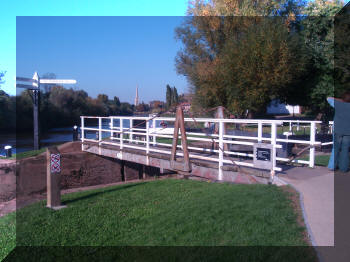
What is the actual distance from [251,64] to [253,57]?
31 cm

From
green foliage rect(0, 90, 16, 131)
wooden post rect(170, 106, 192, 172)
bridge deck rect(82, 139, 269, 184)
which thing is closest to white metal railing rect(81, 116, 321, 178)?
bridge deck rect(82, 139, 269, 184)

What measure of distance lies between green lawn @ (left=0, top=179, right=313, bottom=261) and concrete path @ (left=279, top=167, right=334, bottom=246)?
0.77ft

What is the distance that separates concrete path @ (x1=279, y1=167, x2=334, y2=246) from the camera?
184 inches

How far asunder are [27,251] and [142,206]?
2.38m

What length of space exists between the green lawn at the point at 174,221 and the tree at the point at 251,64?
8424 mm

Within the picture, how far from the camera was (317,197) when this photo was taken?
5773 millimetres

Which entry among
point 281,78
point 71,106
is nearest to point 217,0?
point 281,78

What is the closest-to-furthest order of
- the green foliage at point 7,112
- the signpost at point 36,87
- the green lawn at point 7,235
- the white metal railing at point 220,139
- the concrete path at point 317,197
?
the concrete path at point 317,197 < the green lawn at point 7,235 < the white metal railing at point 220,139 < the signpost at point 36,87 < the green foliage at point 7,112

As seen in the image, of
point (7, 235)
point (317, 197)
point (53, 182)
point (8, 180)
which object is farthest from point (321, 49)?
point (7, 235)

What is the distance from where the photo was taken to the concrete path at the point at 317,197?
467 cm

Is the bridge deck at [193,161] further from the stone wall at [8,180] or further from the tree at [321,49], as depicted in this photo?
the tree at [321,49]

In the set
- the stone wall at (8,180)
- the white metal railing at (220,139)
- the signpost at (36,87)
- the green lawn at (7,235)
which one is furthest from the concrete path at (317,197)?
the signpost at (36,87)

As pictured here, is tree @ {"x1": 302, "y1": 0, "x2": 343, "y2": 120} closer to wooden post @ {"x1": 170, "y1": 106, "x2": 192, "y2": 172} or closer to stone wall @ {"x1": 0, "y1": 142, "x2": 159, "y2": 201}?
stone wall @ {"x1": 0, "y1": 142, "x2": 159, "y2": 201}

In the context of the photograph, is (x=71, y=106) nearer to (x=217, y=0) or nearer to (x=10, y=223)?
(x=217, y=0)
